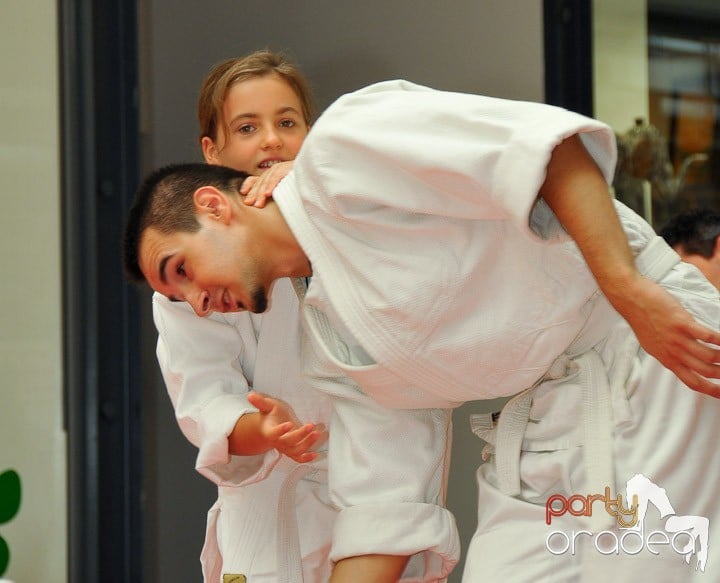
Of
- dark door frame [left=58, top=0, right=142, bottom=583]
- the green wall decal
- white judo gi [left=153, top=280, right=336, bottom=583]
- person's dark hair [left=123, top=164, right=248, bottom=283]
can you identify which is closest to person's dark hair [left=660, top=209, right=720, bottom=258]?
white judo gi [left=153, top=280, right=336, bottom=583]

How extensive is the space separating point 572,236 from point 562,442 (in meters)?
0.26

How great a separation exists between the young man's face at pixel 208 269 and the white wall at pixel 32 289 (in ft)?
4.20

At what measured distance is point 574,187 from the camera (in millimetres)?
1109

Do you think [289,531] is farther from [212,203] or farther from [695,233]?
[695,233]

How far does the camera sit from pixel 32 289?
8.59 ft


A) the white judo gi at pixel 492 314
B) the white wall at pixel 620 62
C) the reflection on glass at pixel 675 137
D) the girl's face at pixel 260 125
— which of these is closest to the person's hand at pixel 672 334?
the white judo gi at pixel 492 314

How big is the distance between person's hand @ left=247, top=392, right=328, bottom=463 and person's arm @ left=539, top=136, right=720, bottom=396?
432mm

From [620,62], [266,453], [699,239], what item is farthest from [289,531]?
[620,62]

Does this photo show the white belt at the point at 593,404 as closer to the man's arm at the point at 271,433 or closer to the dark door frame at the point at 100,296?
the man's arm at the point at 271,433

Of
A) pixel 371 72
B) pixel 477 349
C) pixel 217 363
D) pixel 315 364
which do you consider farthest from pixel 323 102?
pixel 477 349

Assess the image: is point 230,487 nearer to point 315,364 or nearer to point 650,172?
point 315,364

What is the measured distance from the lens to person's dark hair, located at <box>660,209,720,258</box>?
2.17m

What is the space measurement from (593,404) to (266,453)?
0.55 meters

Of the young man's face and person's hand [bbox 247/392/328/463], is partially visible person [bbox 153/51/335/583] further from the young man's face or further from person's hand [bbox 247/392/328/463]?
the young man's face
